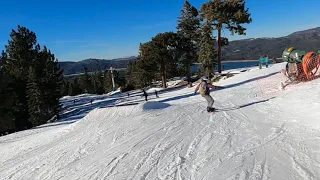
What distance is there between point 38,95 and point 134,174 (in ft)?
118

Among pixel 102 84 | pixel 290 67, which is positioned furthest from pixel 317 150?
pixel 102 84

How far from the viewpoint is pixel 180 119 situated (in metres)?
12.1

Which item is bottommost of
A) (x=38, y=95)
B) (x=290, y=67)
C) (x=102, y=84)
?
(x=102, y=84)

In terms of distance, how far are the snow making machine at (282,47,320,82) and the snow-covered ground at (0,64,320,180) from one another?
4.24 meters

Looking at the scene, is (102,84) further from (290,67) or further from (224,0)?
(290,67)

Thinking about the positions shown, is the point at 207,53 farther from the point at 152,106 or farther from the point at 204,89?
the point at 204,89

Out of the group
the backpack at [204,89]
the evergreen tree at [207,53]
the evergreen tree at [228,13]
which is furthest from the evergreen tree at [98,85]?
the backpack at [204,89]

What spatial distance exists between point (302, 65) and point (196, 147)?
514 inches

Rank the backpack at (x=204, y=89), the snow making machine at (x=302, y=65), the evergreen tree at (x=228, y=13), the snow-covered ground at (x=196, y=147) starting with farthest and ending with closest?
the evergreen tree at (x=228, y=13) < the snow making machine at (x=302, y=65) < the backpack at (x=204, y=89) < the snow-covered ground at (x=196, y=147)

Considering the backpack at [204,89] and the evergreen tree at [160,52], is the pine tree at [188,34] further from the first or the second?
the backpack at [204,89]

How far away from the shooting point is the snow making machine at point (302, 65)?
16859 mm

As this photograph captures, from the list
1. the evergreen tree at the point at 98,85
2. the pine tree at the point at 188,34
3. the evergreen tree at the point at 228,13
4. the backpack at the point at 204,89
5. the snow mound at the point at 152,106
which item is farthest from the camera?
the evergreen tree at the point at 98,85

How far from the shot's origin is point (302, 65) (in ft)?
57.1

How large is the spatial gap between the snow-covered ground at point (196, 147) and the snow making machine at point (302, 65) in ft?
13.9
